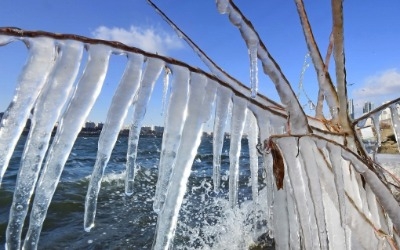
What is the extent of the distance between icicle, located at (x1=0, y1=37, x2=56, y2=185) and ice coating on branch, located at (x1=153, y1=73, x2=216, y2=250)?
1.45 ft

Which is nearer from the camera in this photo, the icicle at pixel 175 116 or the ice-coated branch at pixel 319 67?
the icicle at pixel 175 116

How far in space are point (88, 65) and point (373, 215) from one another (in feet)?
4.02

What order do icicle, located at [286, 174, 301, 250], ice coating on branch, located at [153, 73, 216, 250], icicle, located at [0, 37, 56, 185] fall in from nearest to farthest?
icicle, located at [0, 37, 56, 185] → ice coating on branch, located at [153, 73, 216, 250] → icicle, located at [286, 174, 301, 250]

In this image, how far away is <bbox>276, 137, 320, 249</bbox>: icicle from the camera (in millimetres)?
1141

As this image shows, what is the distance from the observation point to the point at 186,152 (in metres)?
1.19

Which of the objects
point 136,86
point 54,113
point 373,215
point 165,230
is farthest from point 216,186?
point 54,113

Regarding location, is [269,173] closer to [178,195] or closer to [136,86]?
[178,195]

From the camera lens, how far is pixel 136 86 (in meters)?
1.08

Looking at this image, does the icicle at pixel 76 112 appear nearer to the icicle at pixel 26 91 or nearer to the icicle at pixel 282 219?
the icicle at pixel 26 91

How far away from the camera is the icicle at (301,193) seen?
1.14m

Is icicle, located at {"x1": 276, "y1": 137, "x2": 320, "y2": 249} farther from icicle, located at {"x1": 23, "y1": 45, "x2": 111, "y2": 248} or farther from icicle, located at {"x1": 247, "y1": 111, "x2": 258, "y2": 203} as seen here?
icicle, located at {"x1": 23, "y1": 45, "x2": 111, "y2": 248}

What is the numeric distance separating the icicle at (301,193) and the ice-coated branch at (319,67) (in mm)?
422

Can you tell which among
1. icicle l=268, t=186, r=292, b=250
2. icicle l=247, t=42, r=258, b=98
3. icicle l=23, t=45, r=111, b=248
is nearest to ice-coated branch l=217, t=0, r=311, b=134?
icicle l=247, t=42, r=258, b=98

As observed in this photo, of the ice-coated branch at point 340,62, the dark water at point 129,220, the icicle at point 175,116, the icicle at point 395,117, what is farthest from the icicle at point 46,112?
the dark water at point 129,220
